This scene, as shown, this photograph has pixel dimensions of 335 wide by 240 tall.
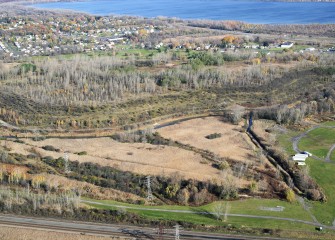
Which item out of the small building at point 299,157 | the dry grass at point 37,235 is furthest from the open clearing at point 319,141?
the dry grass at point 37,235

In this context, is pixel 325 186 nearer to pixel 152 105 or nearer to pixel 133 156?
→ pixel 133 156

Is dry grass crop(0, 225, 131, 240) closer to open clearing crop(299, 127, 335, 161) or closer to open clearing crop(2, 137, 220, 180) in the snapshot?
open clearing crop(2, 137, 220, 180)

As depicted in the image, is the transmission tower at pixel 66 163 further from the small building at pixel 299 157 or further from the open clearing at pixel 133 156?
the small building at pixel 299 157

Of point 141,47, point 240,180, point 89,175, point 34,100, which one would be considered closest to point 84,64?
point 34,100

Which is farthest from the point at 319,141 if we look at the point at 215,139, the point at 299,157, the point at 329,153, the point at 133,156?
the point at 133,156

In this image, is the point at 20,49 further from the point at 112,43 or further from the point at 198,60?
the point at 198,60

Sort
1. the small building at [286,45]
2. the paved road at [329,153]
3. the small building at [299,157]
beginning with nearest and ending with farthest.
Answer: the small building at [299,157]
the paved road at [329,153]
the small building at [286,45]

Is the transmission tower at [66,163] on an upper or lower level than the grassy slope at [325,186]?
upper
